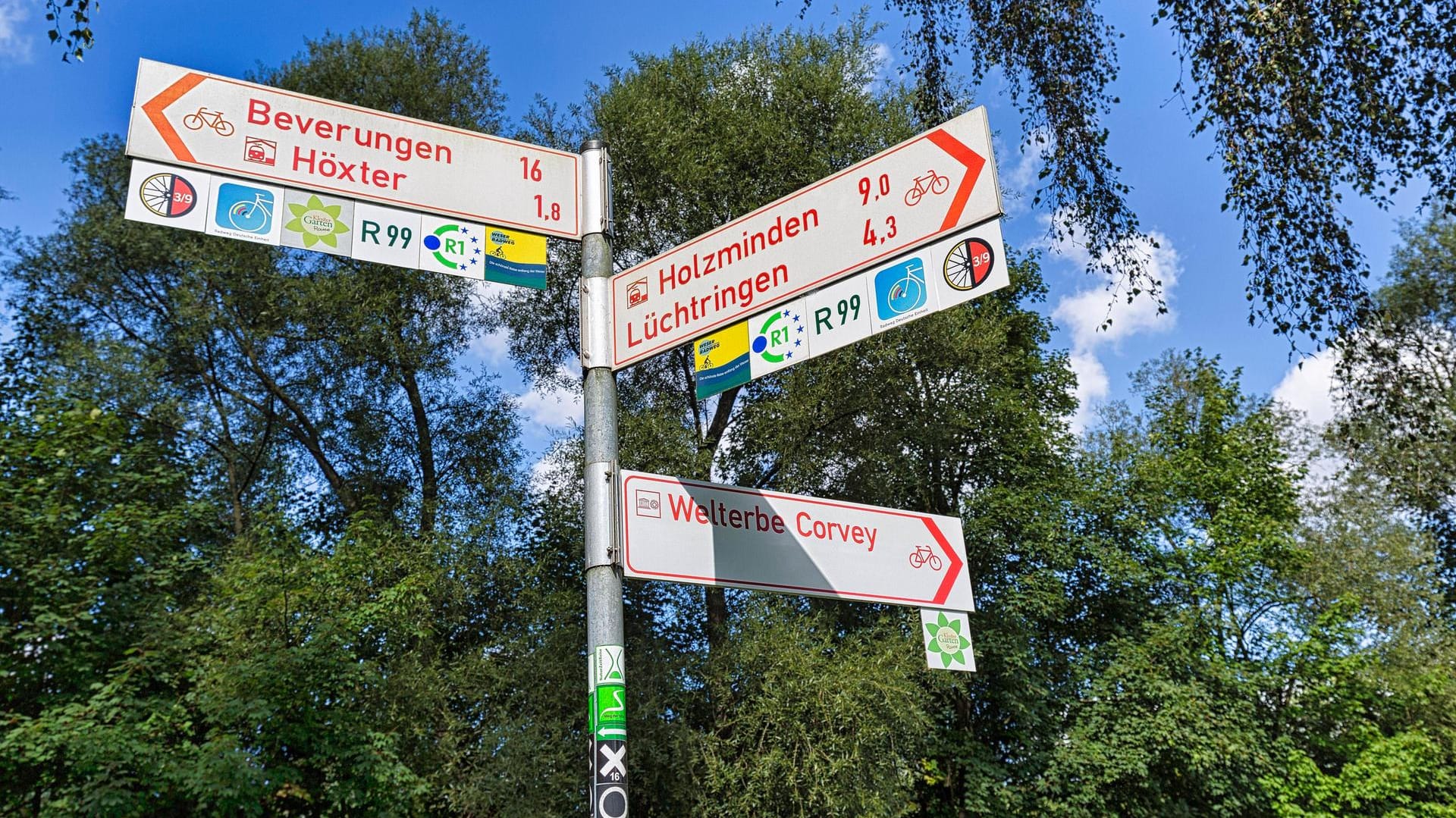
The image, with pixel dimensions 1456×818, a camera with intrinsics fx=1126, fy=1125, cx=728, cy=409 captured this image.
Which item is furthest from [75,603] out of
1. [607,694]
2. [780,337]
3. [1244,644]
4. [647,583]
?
[1244,644]

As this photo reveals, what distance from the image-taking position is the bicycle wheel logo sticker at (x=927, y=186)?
4.40 metres

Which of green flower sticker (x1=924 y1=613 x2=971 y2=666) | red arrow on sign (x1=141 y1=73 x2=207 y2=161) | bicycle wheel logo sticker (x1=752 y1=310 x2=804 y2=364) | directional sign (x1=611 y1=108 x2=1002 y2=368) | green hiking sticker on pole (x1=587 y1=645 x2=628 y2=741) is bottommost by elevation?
green hiking sticker on pole (x1=587 y1=645 x2=628 y2=741)

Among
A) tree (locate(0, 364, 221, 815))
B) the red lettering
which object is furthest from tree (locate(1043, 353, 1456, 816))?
the red lettering

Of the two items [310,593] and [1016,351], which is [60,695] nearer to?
[310,593]

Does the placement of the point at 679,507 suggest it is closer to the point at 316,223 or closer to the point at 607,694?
the point at 607,694

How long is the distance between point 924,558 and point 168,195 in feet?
11.9

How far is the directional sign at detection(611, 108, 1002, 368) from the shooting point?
4.38 m

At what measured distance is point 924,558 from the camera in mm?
5328

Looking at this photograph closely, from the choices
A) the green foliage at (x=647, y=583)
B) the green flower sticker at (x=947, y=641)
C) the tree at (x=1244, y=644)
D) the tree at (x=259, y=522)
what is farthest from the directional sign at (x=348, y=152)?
the tree at (x=1244, y=644)

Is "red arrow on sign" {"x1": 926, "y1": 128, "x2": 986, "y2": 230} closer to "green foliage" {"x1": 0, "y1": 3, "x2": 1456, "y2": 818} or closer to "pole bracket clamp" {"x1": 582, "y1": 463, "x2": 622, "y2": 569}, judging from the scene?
"pole bracket clamp" {"x1": 582, "y1": 463, "x2": 622, "y2": 569}

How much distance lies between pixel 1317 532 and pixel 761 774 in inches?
689

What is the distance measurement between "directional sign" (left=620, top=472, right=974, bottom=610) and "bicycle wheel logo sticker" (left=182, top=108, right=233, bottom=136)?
2187 mm

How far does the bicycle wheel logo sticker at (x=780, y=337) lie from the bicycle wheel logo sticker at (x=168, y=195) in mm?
2336

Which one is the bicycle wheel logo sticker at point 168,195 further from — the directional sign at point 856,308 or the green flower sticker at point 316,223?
the directional sign at point 856,308
